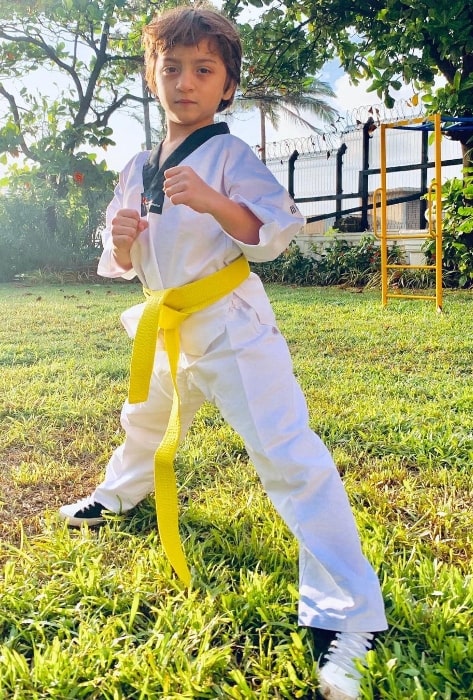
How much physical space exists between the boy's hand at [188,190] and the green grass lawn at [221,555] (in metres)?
0.82

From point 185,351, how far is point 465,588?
2.61 feet

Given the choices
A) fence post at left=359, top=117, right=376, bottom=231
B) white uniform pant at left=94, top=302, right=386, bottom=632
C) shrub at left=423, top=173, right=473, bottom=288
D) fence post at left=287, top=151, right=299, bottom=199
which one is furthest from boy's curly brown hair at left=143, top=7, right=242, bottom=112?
fence post at left=287, top=151, right=299, bottom=199

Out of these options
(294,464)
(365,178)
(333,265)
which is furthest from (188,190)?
(365,178)

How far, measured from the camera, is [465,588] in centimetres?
142

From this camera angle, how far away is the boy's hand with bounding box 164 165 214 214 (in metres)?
1.31

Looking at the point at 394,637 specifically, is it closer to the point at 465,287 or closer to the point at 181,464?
the point at 181,464

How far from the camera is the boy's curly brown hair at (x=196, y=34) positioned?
150cm

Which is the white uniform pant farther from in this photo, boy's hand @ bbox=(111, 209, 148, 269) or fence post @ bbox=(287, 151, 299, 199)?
fence post @ bbox=(287, 151, 299, 199)

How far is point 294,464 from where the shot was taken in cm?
135

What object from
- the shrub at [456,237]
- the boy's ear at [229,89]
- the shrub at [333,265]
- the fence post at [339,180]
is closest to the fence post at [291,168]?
the fence post at [339,180]

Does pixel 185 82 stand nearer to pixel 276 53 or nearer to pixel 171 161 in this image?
pixel 171 161

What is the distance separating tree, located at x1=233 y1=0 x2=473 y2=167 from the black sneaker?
5.06 meters

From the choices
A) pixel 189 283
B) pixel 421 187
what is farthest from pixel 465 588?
pixel 421 187

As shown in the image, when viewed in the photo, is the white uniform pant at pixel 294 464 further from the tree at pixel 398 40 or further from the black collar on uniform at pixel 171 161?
the tree at pixel 398 40
